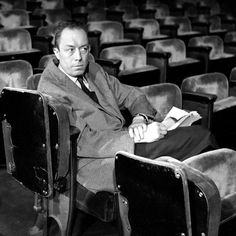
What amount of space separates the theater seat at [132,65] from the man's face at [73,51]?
283 millimetres

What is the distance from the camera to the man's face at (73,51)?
424mm

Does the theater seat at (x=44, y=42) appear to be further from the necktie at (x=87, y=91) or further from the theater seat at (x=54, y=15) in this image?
the necktie at (x=87, y=91)

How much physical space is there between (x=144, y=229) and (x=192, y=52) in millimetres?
652

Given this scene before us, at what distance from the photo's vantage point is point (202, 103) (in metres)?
0.57

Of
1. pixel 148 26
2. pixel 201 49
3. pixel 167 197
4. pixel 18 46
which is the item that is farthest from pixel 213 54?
pixel 167 197

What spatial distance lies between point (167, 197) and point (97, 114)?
0.58 feet

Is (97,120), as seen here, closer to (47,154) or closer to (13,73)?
(47,154)

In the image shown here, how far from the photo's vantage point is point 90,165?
41cm

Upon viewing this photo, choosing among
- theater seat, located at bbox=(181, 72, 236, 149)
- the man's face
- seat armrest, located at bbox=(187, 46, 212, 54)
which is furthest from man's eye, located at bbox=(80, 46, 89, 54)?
seat armrest, located at bbox=(187, 46, 212, 54)

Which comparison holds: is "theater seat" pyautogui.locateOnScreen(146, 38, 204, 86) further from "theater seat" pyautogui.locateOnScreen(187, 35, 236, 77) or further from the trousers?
the trousers

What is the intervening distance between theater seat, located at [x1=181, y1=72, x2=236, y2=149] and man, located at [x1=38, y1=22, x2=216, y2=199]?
160 millimetres

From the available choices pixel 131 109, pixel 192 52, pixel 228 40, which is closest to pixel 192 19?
pixel 228 40

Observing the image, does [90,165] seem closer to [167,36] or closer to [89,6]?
[167,36]

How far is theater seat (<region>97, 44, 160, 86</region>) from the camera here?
748 mm
